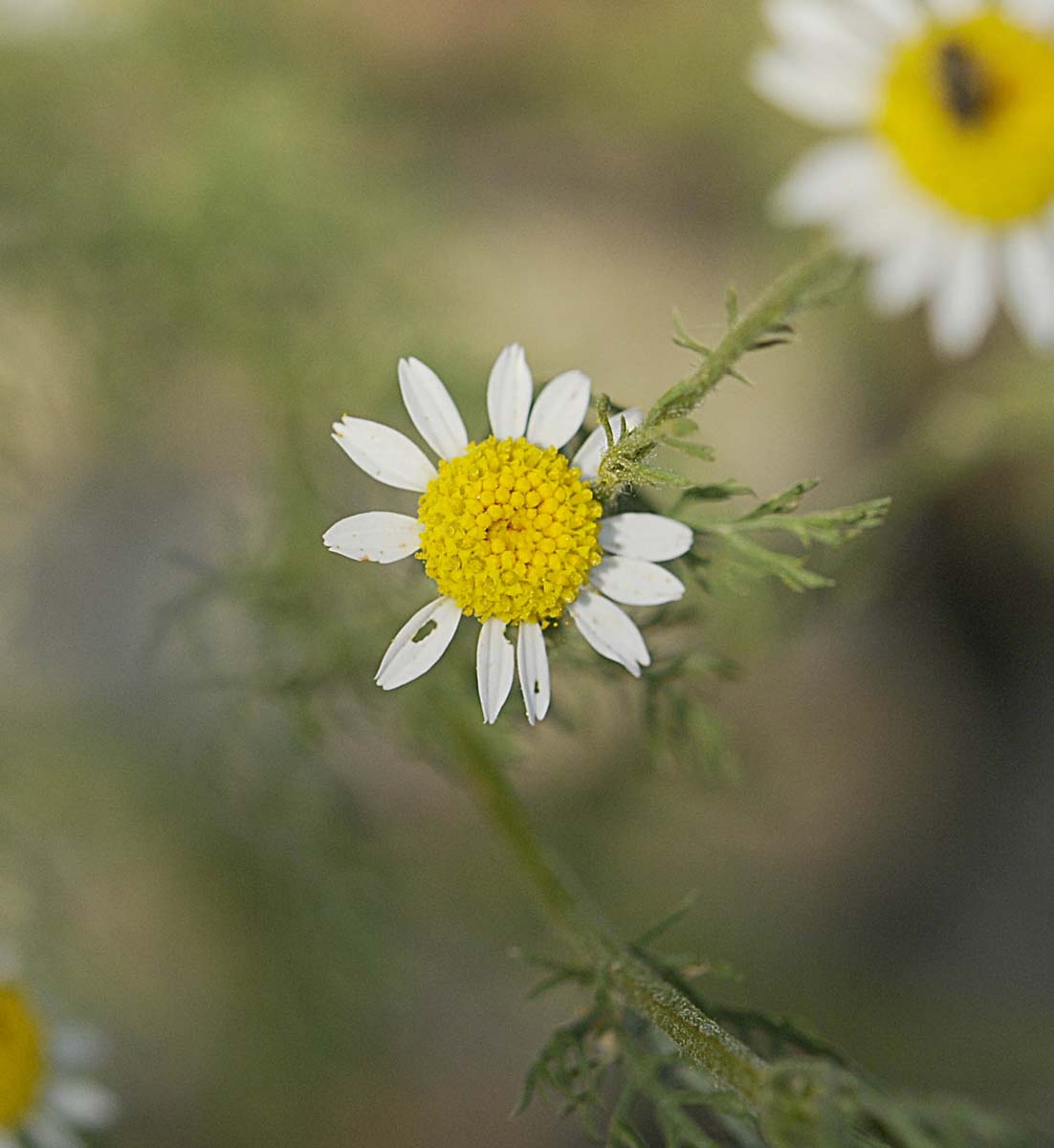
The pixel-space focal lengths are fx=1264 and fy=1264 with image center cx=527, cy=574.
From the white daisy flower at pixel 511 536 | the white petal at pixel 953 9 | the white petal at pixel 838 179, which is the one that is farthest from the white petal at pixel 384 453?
the white petal at pixel 953 9

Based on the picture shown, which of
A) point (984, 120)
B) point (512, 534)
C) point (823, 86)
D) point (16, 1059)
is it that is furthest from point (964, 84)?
point (16, 1059)

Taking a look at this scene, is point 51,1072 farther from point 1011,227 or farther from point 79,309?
point 1011,227

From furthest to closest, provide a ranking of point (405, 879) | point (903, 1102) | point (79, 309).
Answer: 1. point (405, 879)
2. point (79, 309)
3. point (903, 1102)

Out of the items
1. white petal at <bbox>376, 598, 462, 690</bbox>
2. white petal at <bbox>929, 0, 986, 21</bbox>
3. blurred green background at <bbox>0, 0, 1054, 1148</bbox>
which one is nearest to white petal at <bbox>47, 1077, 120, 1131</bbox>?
blurred green background at <bbox>0, 0, 1054, 1148</bbox>

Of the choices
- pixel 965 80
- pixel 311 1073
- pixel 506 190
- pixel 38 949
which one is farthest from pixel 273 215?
pixel 311 1073

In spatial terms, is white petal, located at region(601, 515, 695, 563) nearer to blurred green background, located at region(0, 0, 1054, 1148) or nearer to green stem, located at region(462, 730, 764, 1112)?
green stem, located at region(462, 730, 764, 1112)

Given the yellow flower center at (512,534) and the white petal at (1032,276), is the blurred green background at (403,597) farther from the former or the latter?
the yellow flower center at (512,534)
